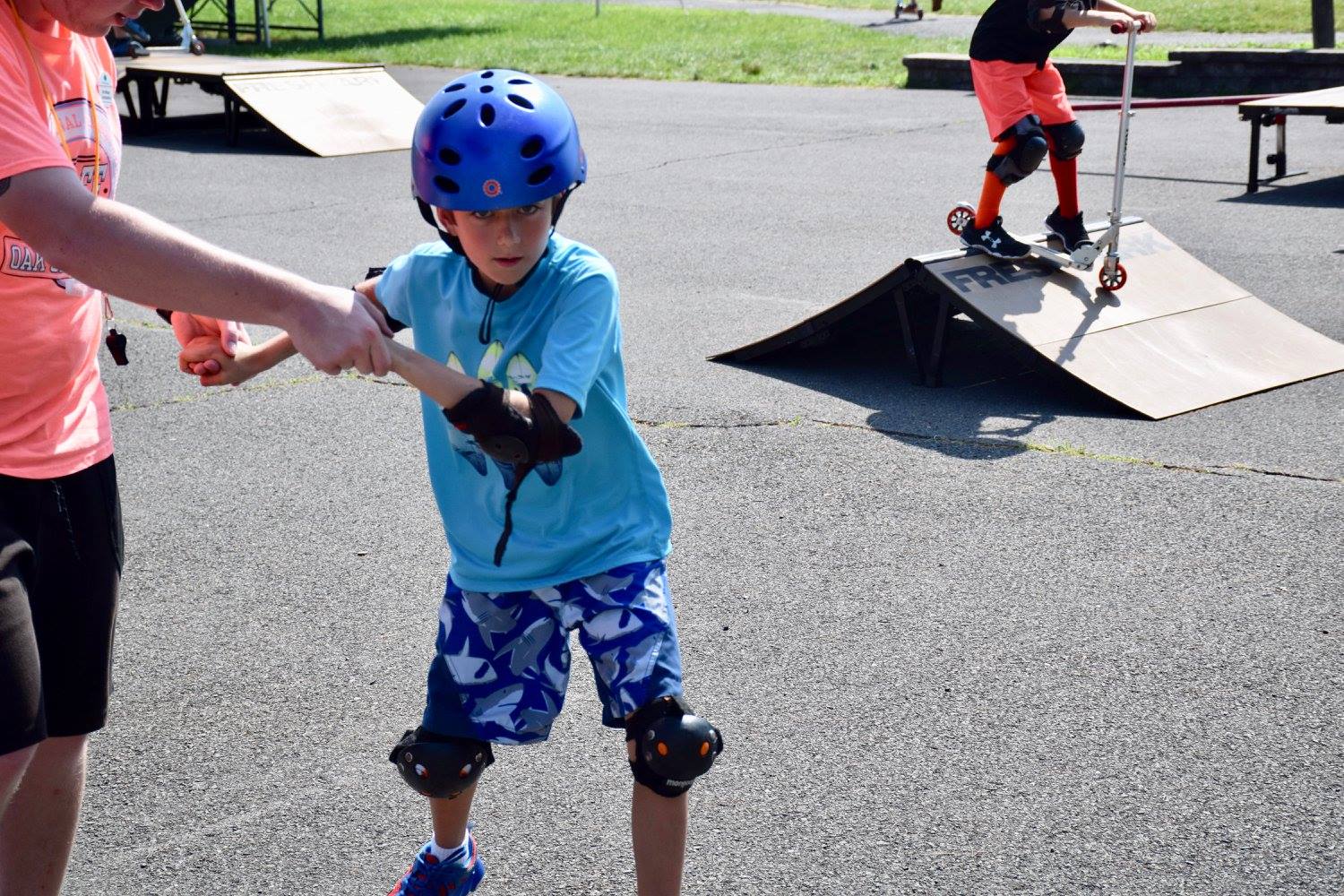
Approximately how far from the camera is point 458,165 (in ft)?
8.39

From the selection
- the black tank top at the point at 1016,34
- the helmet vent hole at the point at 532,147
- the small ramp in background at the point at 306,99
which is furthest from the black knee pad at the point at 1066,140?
the small ramp in background at the point at 306,99

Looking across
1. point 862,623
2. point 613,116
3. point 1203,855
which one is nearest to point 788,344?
point 862,623

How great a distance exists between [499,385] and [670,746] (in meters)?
0.73

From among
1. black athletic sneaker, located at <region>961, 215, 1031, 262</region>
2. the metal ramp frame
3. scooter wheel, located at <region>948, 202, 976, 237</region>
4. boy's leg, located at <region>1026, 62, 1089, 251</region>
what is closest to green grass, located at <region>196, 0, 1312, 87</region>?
the metal ramp frame

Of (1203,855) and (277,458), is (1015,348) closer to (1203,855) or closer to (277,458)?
(277,458)

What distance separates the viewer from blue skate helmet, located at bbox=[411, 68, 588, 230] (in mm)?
2541

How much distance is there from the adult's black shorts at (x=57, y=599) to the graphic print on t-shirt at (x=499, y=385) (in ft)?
2.13

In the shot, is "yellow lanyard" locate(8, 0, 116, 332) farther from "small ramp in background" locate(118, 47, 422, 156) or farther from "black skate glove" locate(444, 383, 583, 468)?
"small ramp in background" locate(118, 47, 422, 156)

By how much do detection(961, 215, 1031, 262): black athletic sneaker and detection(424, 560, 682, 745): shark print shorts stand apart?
5119mm

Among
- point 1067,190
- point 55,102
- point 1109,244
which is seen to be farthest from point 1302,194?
point 55,102

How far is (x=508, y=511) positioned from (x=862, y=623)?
191 centimetres

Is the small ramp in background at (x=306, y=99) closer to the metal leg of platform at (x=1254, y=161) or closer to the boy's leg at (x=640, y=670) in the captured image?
the metal leg of platform at (x=1254, y=161)

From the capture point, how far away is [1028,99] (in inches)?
322

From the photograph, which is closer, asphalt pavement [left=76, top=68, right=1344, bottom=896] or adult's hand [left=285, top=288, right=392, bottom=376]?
adult's hand [left=285, top=288, right=392, bottom=376]
